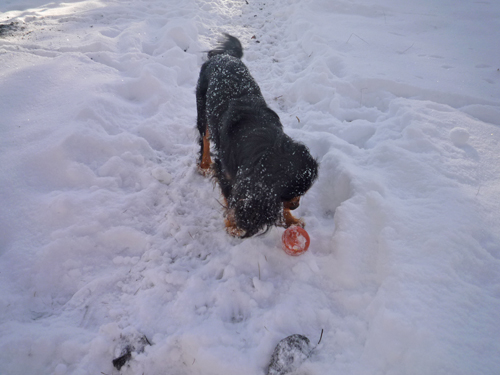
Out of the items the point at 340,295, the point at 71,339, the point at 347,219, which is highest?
the point at 347,219

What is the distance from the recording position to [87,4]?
596 centimetres

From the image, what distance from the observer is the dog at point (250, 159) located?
1.80 meters

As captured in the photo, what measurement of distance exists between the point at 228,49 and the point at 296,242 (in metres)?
2.50

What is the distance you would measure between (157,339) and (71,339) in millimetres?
505

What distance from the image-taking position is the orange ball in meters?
1.99

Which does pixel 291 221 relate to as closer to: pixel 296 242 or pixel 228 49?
pixel 296 242

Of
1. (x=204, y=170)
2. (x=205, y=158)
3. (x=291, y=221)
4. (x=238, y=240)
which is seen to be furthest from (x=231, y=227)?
(x=205, y=158)

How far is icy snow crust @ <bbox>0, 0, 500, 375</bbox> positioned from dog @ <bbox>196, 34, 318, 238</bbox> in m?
0.33

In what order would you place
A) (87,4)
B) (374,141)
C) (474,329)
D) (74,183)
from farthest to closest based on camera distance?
(87,4) < (374,141) < (74,183) < (474,329)

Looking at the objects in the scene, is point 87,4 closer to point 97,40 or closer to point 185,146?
point 97,40

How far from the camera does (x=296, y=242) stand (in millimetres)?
1993

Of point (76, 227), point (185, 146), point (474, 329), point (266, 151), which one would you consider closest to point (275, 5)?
point (185, 146)

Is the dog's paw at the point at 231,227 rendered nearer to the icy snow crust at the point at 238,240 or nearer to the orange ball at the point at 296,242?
the icy snow crust at the point at 238,240

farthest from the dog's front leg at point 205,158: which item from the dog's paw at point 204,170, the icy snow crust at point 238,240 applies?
the icy snow crust at point 238,240
